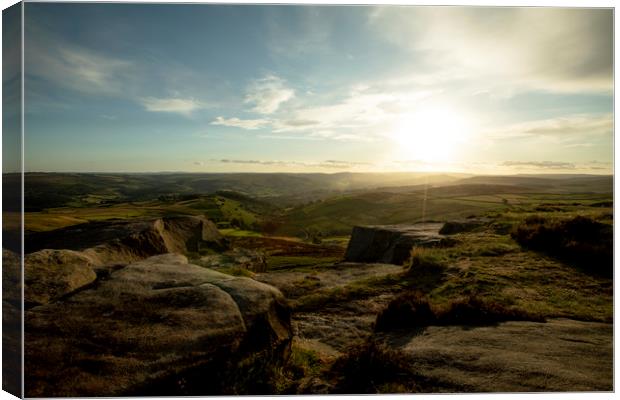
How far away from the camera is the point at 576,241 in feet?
31.7

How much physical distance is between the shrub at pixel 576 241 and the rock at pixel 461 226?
13.7 ft

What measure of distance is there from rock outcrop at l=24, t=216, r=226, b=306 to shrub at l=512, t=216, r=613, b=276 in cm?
1046

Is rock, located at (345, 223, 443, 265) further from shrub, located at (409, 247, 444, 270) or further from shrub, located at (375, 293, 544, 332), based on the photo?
shrub, located at (375, 293, 544, 332)

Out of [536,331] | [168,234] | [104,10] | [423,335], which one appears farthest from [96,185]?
[536,331]

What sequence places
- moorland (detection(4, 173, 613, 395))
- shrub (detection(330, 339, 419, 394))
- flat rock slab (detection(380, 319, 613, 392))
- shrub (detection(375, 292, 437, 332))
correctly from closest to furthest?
moorland (detection(4, 173, 613, 395)), flat rock slab (detection(380, 319, 613, 392)), shrub (detection(330, 339, 419, 394)), shrub (detection(375, 292, 437, 332))

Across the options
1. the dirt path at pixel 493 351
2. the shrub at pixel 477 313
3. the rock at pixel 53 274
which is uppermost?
the rock at pixel 53 274

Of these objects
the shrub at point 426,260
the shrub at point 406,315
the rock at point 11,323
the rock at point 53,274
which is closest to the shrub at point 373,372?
the shrub at point 406,315

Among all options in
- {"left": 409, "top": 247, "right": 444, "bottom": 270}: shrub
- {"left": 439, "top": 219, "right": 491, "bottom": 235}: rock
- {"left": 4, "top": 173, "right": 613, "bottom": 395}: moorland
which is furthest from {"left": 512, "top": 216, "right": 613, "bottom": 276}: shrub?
{"left": 439, "top": 219, "right": 491, "bottom": 235}: rock

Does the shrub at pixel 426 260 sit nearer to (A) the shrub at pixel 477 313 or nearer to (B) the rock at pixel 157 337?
(A) the shrub at pixel 477 313

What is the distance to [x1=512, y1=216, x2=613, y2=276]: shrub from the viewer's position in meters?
9.00

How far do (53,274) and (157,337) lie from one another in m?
2.52

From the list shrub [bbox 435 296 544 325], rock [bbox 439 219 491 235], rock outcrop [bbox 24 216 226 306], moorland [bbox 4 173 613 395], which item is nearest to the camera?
moorland [bbox 4 173 613 395]

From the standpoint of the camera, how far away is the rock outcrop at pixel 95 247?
5.69m

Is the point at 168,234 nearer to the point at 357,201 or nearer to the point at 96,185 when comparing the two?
the point at 96,185
